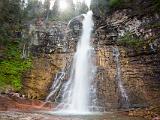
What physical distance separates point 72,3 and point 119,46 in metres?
16.8

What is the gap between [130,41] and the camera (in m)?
31.4

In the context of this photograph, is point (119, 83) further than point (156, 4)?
No

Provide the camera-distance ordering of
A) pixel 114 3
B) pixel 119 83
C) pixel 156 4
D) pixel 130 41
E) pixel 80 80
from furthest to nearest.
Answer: pixel 114 3 < pixel 130 41 < pixel 80 80 < pixel 156 4 < pixel 119 83

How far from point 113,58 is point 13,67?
9544 millimetres

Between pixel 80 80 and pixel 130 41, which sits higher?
pixel 130 41

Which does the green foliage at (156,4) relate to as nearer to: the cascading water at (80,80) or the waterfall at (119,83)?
the waterfall at (119,83)

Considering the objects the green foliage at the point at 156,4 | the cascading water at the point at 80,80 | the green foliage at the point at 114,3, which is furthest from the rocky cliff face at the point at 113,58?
the green foliage at the point at 114,3

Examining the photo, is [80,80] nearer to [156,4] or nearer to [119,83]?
[119,83]

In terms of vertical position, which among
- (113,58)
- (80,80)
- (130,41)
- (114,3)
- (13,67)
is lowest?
(80,80)

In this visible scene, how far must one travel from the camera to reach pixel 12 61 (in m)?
33.3

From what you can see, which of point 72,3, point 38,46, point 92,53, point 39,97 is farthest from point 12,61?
point 72,3

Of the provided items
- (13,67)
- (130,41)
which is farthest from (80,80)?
(13,67)

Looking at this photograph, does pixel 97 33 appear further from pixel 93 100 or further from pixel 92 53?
pixel 93 100

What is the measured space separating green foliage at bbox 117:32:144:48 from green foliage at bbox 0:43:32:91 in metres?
9.07
